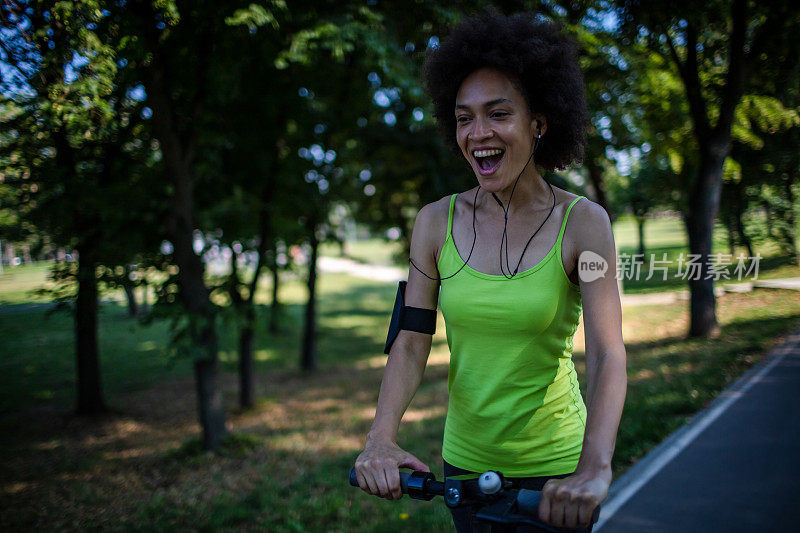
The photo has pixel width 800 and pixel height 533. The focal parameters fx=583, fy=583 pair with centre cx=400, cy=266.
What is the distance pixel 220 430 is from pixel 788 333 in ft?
31.3

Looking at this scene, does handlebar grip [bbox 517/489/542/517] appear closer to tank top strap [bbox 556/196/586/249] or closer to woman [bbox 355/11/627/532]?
woman [bbox 355/11/627/532]

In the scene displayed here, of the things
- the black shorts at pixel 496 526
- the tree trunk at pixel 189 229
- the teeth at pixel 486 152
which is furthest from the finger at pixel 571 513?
the tree trunk at pixel 189 229

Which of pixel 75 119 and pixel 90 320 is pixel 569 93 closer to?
pixel 75 119

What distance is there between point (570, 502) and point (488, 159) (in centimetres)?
105

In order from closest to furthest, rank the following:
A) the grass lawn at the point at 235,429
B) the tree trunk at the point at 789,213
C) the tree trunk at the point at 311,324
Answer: the grass lawn at the point at 235,429 < the tree trunk at the point at 789,213 < the tree trunk at the point at 311,324

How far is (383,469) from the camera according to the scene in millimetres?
1699

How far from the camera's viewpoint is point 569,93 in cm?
203

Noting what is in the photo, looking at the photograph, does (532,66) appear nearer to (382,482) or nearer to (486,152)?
(486,152)

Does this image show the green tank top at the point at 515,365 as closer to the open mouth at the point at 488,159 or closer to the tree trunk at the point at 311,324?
the open mouth at the point at 488,159

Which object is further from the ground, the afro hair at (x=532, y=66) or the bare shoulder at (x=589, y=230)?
the afro hair at (x=532, y=66)

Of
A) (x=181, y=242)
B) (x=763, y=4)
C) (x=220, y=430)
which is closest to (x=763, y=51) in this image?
(x=763, y=4)

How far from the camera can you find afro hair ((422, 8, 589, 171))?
194 cm

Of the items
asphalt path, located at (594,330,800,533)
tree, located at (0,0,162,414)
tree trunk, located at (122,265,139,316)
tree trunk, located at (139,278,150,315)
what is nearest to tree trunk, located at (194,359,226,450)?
tree trunk, located at (139,278,150,315)

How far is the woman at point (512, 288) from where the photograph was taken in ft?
5.75
